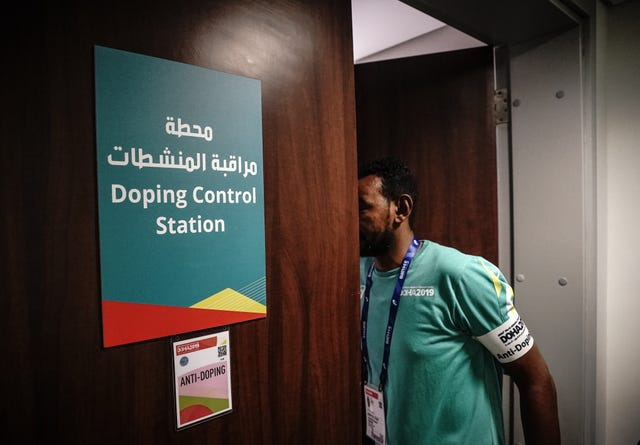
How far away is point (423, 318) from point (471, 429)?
36 cm

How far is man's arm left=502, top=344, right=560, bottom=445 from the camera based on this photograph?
113 cm

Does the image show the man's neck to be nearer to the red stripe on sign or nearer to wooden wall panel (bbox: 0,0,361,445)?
wooden wall panel (bbox: 0,0,361,445)

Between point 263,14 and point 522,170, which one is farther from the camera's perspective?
point 522,170

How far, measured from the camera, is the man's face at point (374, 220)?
1.34 meters

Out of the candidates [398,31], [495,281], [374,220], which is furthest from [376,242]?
[398,31]

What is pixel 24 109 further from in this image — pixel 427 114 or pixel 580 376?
pixel 580 376

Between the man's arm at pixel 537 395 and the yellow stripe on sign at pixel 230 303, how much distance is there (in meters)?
0.88

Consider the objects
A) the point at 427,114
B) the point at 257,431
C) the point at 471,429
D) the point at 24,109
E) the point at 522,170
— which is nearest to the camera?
the point at 24,109

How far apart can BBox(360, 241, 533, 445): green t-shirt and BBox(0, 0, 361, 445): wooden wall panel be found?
397 millimetres

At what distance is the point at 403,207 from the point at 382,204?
95 millimetres

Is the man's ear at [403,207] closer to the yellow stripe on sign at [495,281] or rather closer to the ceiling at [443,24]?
the yellow stripe on sign at [495,281]

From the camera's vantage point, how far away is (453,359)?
45.7 inches

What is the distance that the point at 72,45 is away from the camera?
1.65 ft

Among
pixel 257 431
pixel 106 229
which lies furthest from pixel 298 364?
pixel 106 229
